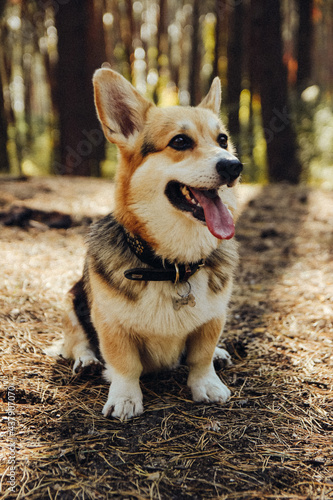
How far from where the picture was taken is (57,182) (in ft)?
24.6

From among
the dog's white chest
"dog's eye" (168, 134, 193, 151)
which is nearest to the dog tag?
the dog's white chest

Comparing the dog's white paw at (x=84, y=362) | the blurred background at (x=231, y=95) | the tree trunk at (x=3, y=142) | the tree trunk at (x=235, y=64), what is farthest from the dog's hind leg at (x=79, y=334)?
the tree trunk at (x=235, y=64)

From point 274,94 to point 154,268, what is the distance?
7.75 meters

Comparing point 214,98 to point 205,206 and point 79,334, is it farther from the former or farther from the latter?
point 79,334

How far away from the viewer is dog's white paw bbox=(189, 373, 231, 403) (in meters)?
2.39

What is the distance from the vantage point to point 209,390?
2424 millimetres

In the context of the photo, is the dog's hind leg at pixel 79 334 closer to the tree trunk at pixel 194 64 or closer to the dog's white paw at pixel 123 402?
the dog's white paw at pixel 123 402

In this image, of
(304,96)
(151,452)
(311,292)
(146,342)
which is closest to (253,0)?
(304,96)

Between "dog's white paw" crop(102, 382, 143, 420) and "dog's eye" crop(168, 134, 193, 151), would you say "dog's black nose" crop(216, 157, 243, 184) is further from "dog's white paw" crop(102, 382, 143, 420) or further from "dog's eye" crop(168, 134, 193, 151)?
"dog's white paw" crop(102, 382, 143, 420)

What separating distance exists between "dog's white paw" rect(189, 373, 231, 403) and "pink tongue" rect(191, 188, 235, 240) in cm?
86

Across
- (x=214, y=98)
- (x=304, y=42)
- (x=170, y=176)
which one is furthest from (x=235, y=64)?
(x=170, y=176)

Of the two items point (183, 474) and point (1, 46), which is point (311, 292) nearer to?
point (183, 474)

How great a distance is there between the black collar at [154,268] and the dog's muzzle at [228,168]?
50 cm

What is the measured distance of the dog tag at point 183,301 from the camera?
2.30m
